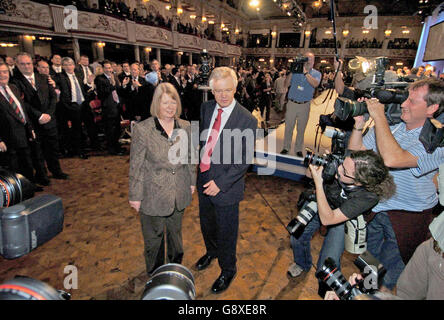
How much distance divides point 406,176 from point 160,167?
191 centimetres

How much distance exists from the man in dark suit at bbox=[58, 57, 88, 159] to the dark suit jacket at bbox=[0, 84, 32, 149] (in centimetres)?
133

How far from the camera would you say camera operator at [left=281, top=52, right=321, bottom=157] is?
4.40 metres

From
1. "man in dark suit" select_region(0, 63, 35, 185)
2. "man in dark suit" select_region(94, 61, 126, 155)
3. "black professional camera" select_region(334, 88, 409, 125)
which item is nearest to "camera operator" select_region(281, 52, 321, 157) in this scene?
"black professional camera" select_region(334, 88, 409, 125)

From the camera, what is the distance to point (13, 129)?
3330mm

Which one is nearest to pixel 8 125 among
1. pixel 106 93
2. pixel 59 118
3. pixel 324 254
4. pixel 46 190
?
pixel 46 190

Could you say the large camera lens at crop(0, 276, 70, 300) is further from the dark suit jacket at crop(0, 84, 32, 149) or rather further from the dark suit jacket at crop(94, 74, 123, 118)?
the dark suit jacket at crop(94, 74, 123, 118)

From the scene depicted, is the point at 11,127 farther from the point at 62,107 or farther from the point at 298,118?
the point at 298,118

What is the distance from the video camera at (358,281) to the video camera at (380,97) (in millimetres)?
1010

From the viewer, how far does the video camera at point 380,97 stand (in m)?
1.71

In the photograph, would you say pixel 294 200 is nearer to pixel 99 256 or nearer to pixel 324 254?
pixel 324 254

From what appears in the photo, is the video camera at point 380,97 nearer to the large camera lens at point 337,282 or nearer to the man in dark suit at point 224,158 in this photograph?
the man in dark suit at point 224,158

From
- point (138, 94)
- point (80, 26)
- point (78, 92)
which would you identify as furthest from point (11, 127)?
point (80, 26)

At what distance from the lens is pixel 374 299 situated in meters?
0.72

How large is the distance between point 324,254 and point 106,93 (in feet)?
16.7
